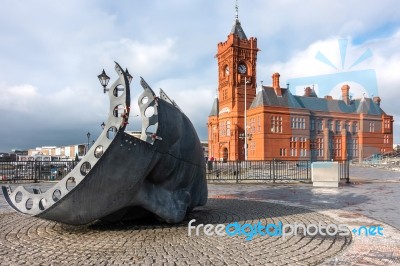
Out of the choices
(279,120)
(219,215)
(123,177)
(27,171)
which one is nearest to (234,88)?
(279,120)

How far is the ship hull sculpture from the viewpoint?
6.19 metres

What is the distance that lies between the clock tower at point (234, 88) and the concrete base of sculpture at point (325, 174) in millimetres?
43251

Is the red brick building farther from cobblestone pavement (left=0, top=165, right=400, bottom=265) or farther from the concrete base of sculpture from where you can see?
cobblestone pavement (left=0, top=165, right=400, bottom=265)

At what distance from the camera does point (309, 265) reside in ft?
16.5

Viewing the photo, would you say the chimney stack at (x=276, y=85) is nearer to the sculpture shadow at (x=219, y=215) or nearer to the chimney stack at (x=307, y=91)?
the chimney stack at (x=307, y=91)

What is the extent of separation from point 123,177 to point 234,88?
59.5 meters

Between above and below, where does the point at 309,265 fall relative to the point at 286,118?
below

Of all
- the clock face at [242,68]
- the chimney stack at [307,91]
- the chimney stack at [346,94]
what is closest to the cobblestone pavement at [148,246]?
the clock face at [242,68]

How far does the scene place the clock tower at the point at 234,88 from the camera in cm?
6366

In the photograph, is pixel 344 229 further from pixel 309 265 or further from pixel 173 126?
pixel 173 126

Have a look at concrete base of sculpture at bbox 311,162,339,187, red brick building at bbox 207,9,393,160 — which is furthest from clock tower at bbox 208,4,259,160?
concrete base of sculpture at bbox 311,162,339,187

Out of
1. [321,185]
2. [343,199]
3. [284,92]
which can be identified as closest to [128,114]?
[343,199]

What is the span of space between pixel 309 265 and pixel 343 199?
9.23 meters

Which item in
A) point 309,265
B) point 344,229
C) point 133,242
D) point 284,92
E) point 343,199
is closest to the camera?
point 309,265
